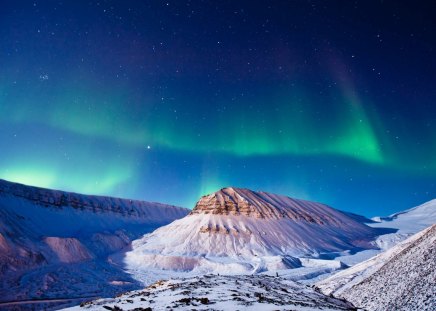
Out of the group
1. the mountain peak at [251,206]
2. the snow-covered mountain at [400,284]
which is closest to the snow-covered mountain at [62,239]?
the mountain peak at [251,206]

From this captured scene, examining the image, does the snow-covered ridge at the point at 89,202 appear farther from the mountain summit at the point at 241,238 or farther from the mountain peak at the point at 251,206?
the mountain peak at the point at 251,206

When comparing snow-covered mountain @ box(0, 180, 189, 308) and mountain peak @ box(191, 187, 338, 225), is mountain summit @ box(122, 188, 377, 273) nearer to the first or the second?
mountain peak @ box(191, 187, 338, 225)

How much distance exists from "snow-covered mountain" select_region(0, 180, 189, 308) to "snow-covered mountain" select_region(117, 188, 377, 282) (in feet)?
29.8

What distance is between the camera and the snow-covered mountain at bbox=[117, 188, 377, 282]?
67750 mm

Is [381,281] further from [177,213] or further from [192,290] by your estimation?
[177,213]

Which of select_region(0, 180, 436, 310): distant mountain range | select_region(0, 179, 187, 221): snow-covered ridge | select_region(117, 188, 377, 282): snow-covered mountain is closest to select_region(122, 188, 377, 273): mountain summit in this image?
select_region(117, 188, 377, 282): snow-covered mountain

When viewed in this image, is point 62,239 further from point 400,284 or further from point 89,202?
point 400,284

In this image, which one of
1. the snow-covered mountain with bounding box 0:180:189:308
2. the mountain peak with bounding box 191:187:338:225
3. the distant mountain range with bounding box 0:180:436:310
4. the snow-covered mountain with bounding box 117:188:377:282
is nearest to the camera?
the distant mountain range with bounding box 0:180:436:310

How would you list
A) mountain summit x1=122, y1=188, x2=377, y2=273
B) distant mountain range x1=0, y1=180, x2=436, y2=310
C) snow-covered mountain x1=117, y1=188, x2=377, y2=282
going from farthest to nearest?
mountain summit x1=122, y1=188, x2=377, y2=273 → snow-covered mountain x1=117, y1=188, x2=377, y2=282 → distant mountain range x1=0, y1=180, x2=436, y2=310

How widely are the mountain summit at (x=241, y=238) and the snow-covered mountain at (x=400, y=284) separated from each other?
3633cm

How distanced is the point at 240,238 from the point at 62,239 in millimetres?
41556

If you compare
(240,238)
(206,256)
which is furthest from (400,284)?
(240,238)

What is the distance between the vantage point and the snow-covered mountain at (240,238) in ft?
222

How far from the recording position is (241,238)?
8244cm
